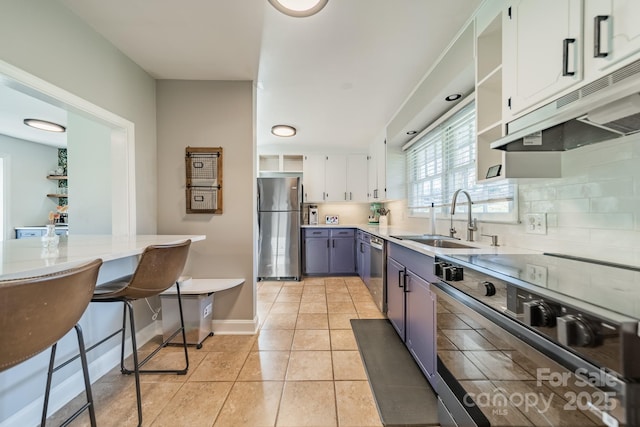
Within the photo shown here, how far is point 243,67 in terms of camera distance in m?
2.03

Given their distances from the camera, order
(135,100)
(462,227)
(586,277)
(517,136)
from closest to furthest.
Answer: (586,277) → (517,136) → (135,100) → (462,227)

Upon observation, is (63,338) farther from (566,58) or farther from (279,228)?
(566,58)

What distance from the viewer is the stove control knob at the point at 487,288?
831 mm

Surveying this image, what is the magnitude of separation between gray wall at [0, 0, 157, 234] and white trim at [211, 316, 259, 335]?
1058 mm

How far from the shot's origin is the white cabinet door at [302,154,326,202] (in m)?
4.59

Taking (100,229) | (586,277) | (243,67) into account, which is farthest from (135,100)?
(586,277)

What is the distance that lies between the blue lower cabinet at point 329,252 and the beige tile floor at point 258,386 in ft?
6.12

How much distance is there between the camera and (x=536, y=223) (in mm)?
1392

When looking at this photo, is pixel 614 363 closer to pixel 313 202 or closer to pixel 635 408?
pixel 635 408

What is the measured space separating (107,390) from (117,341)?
1.22 ft

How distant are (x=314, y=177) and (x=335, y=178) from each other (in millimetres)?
410

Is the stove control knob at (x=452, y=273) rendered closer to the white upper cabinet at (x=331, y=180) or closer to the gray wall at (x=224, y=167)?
the gray wall at (x=224, y=167)

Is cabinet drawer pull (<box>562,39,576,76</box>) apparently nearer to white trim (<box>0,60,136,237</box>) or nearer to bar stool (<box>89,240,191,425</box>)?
bar stool (<box>89,240,191,425</box>)

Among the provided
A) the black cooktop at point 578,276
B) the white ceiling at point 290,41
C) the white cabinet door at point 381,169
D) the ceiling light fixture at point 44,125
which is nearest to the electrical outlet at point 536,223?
the black cooktop at point 578,276
